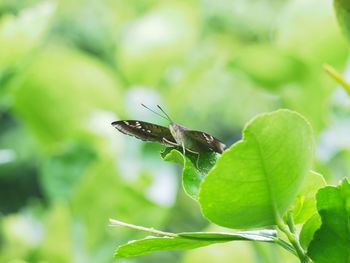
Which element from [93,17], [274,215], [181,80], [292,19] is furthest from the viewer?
[93,17]

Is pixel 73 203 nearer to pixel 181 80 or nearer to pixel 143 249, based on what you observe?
pixel 181 80

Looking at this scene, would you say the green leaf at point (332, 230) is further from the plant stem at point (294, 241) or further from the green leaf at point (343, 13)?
the green leaf at point (343, 13)

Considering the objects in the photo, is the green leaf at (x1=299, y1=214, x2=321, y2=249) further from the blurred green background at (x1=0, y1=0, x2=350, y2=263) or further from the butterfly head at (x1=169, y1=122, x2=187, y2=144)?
the blurred green background at (x1=0, y1=0, x2=350, y2=263)

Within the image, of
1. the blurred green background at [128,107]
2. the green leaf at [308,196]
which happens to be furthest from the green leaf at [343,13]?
the blurred green background at [128,107]

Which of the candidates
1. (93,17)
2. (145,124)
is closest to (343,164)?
(145,124)

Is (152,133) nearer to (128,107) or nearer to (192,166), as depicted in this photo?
(192,166)

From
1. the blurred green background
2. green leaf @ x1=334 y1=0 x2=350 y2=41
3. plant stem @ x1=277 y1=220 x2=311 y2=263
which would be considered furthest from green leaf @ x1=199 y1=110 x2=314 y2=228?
the blurred green background
